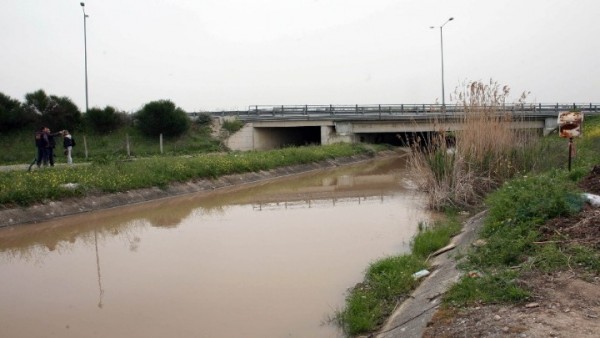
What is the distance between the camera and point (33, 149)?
27.8 metres

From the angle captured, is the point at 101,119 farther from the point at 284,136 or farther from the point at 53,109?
the point at 284,136

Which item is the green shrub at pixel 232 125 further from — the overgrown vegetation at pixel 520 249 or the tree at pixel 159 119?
the overgrown vegetation at pixel 520 249

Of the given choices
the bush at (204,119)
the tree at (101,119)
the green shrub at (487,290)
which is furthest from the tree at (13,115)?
the green shrub at (487,290)

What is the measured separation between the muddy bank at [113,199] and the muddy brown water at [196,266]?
1.77 ft

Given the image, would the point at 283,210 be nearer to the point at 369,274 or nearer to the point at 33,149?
the point at 369,274

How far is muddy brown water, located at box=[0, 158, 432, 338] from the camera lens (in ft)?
21.6

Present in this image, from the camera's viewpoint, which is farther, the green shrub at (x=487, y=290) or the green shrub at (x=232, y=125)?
the green shrub at (x=232, y=125)

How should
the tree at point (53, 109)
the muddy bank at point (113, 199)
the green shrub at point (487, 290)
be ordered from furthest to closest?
the tree at point (53, 109) < the muddy bank at point (113, 199) < the green shrub at point (487, 290)

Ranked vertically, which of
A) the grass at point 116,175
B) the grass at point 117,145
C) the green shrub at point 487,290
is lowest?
the green shrub at point 487,290

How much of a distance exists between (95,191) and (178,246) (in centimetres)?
690

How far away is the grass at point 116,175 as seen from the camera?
48.0ft

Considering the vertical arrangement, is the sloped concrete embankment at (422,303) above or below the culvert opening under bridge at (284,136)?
below

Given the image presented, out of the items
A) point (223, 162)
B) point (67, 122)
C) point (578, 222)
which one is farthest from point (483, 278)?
point (67, 122)

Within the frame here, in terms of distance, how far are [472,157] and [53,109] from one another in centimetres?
2620
